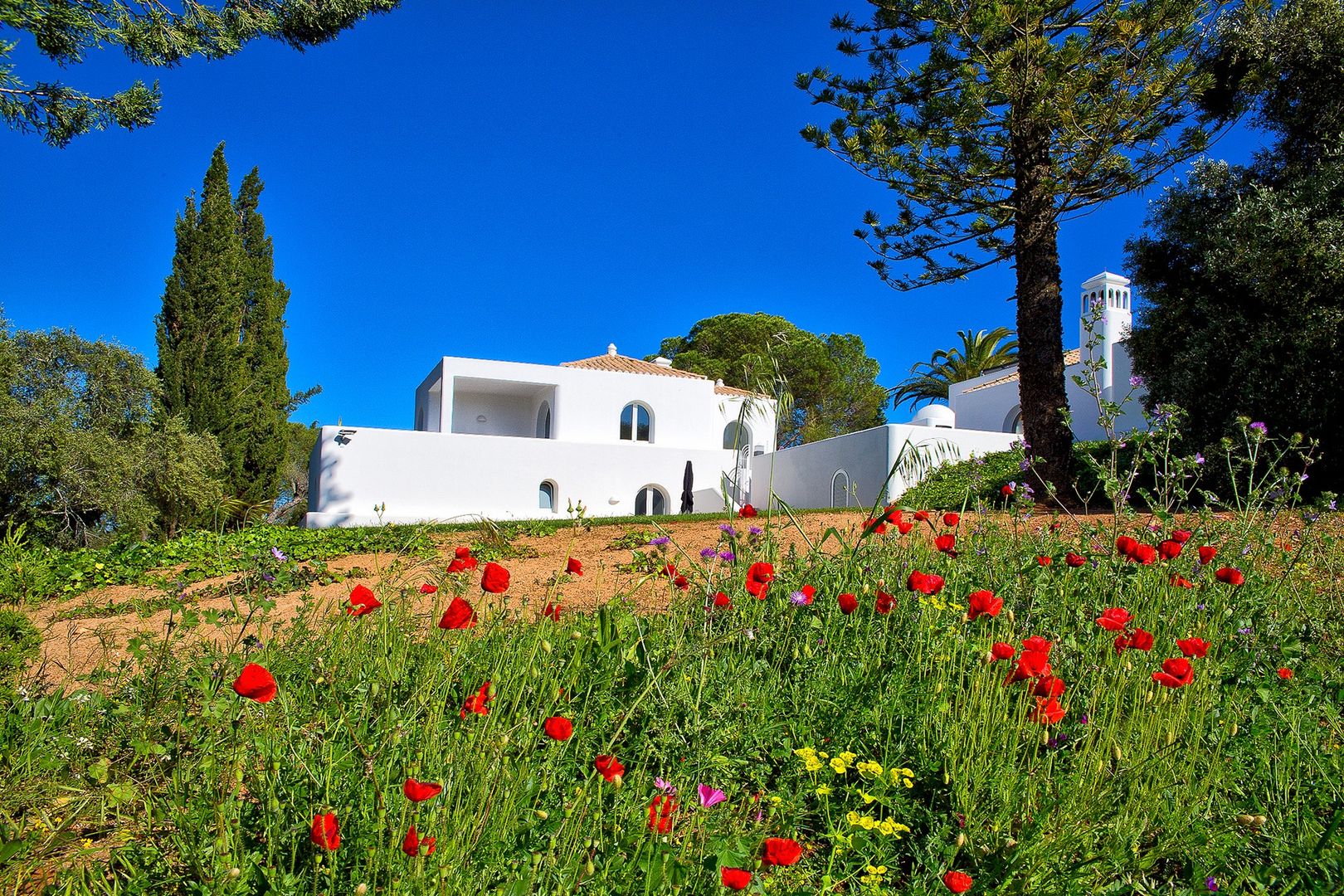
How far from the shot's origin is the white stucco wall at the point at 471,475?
18.5m

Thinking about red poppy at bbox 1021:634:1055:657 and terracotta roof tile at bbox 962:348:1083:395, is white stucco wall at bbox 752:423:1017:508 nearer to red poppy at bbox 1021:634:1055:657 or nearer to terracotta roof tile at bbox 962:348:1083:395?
terracotta roof tile at bbox 962:348:1083:395

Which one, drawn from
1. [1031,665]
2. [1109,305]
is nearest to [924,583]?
[1031,665]

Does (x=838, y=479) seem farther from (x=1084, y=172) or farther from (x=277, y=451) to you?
(x=277, y=451)

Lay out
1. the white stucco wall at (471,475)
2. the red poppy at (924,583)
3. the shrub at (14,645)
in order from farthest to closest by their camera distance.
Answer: the white stucco wall at (471,475), the shrub at (14,645), the red poppy at (924,583)

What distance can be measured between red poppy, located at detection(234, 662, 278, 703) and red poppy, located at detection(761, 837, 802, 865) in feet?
3.09

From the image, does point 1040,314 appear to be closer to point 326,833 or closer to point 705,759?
point 705,759

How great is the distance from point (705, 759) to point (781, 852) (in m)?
0.82

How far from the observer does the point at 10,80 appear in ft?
23.6

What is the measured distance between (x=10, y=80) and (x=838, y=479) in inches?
548

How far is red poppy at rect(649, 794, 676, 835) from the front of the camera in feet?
5.19

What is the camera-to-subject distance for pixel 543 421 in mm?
24469

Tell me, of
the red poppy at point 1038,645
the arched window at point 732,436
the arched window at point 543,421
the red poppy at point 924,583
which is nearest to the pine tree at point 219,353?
the arched window at point 543,421

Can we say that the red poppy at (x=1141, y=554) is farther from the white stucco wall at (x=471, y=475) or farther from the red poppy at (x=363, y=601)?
the white stucco wall at (x=471, y=475)

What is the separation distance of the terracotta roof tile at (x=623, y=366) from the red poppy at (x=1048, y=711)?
829 inches
